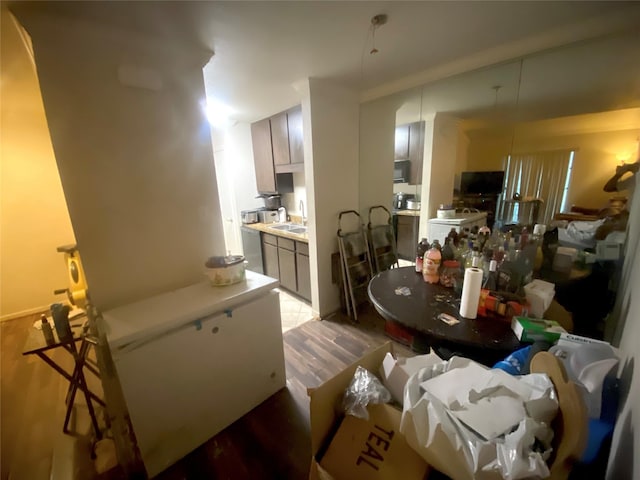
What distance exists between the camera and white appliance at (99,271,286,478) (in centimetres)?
119

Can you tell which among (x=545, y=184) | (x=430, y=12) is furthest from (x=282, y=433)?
(x=430, y=12)

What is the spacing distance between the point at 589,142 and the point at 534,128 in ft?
1.00

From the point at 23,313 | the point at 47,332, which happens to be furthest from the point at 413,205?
the point at 23,313

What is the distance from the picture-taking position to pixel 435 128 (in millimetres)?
2285

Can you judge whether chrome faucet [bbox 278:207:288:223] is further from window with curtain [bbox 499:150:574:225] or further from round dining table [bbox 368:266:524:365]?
window with curtain [bbox 499:150:574:225]

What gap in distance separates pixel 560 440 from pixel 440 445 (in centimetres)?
26

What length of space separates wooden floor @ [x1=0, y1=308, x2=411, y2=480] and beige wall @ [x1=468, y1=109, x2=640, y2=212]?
164cm

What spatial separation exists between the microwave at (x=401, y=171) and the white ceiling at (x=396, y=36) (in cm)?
66

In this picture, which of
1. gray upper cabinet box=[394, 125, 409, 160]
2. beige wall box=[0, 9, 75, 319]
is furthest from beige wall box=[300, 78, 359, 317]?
beige wall box=[0, 9, 75, 319]

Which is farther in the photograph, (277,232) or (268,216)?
(268,216)

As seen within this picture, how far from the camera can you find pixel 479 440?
58 centimetres

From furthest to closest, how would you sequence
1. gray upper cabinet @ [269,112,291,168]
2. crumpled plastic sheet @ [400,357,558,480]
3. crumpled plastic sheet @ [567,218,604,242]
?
gray upper cabinet @ [269,112,291,168] → crumpled plastic sheet @ [567,218,604,242] → crumpled plastic sheet @ [400,357,558,480]

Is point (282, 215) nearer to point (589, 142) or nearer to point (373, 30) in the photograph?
point (373, 30)

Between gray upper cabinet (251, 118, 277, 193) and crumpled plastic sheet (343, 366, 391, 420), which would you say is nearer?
crumpled plastic sheet (343, 366, 391, 420)
